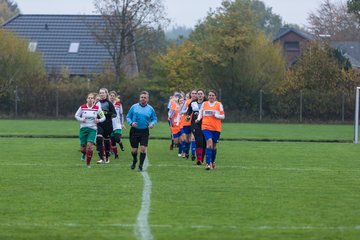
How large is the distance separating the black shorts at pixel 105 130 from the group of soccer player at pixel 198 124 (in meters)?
2.07

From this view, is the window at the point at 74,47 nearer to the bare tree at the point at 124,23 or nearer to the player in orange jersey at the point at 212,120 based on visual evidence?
the bare tree at the point at 124,23

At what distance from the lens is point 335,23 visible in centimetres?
9631

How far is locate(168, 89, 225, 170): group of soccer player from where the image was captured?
1902 centimetres

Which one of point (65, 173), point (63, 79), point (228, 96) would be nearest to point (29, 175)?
point (65, 173)

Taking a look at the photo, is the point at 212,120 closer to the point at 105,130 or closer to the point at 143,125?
the point at 143,125

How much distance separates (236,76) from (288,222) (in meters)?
44.0

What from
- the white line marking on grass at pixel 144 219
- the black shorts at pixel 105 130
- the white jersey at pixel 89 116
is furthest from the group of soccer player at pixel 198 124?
the white line marking on grass at pixel 144 219

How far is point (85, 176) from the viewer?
1680cm

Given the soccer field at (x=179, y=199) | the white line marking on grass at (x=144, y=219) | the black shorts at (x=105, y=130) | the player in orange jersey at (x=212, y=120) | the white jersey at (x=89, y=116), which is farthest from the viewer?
the black shorts at (x=105, y=130)

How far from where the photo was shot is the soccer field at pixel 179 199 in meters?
Answer: 10.4

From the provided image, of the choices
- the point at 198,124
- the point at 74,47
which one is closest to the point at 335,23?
the point at 74,47

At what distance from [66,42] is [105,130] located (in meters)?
50.6

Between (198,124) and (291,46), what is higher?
(291,46)

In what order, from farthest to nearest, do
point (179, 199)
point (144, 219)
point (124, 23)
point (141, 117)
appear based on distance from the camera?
point (124, 23) → point (141, 117) → point (179, 199) → point (144, 219)
